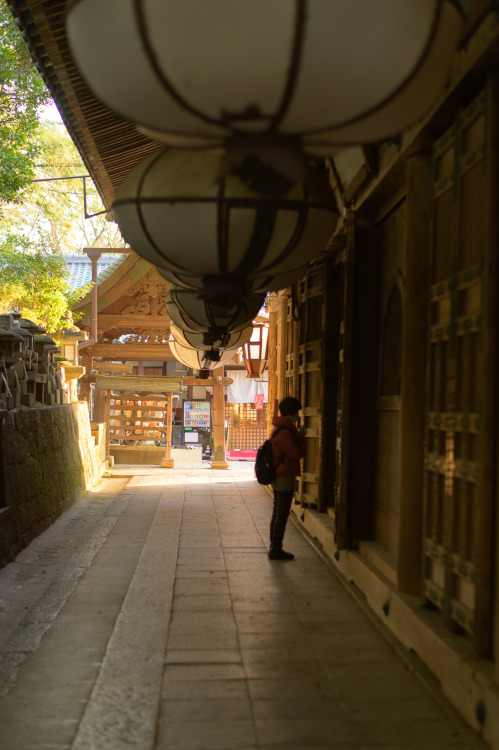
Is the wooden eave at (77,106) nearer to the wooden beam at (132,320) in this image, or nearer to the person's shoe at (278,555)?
the person's shoe at (278,555)

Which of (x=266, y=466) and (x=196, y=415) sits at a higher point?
(x=196, y=415)

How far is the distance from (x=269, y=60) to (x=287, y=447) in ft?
19.5

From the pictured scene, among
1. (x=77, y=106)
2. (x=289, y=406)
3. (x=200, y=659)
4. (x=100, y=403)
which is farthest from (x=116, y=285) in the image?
(x=200, y=659)

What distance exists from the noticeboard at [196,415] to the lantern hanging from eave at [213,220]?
846 inches

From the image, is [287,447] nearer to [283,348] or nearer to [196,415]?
[283,348]

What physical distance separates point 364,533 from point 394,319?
2.15 metres

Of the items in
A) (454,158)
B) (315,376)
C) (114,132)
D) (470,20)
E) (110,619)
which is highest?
(114,132)

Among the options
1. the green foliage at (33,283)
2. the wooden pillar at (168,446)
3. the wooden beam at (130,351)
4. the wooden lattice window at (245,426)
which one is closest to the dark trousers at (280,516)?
the green foliage at (33,283)

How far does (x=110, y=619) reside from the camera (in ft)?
18.9

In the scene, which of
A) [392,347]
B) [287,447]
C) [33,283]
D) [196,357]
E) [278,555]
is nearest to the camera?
[392,347]

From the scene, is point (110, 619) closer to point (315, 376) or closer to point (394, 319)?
point (394, 319)

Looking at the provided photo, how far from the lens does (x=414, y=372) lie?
5168 millimetres

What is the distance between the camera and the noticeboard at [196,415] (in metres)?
25.1

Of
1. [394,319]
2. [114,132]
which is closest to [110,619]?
[394,319]
